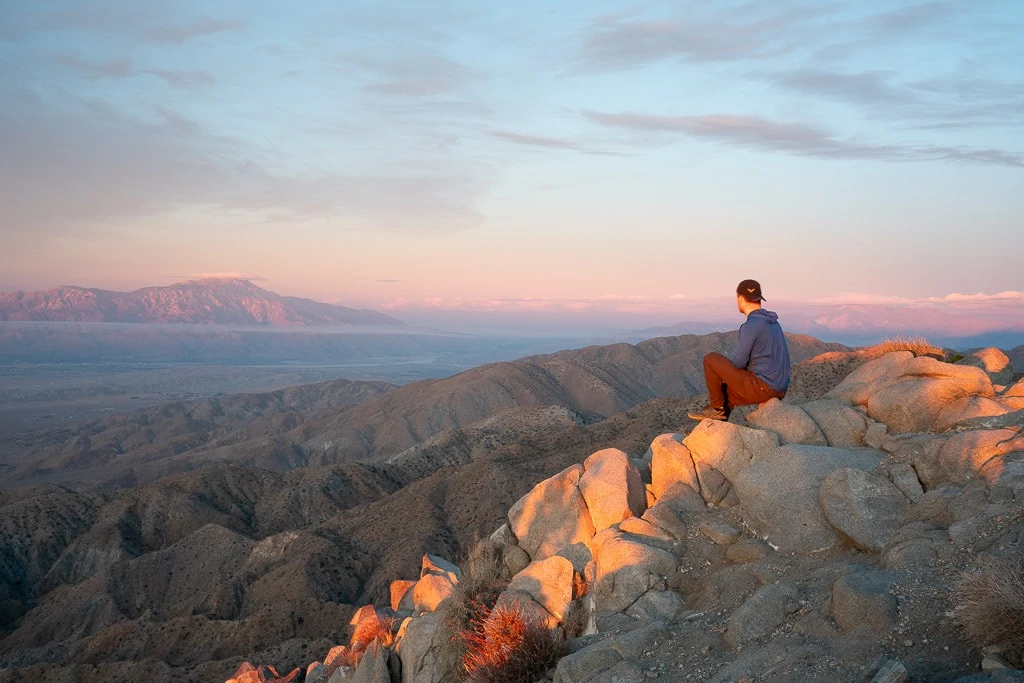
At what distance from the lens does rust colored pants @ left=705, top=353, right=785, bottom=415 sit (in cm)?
1105

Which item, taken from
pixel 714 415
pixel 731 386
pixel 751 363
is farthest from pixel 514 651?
pixel 751 363

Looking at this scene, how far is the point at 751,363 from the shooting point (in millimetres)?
11117

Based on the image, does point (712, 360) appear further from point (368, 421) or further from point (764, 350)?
point (368, 421)

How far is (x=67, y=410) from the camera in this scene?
445ft

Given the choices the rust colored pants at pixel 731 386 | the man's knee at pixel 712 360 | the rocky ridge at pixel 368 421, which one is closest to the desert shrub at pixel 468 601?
the rust colored pants at pixel 731 386

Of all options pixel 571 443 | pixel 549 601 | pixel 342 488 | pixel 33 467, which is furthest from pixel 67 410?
pixel 549 601

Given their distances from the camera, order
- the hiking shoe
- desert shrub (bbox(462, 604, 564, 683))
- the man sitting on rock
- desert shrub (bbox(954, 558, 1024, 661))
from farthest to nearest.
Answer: the hiking shoe < the man sitting on rock < desert shrub (bbox(462, 604, 564, 683)) < desert shrub (bbox(954, 558, 1024, 661))

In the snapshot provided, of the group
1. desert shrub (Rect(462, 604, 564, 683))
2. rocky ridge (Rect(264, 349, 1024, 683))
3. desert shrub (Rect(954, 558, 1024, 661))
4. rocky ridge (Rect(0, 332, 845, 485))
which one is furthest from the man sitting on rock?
rocky ridge (Rect(0, 332, 845, 485))

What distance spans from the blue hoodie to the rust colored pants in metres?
0.10

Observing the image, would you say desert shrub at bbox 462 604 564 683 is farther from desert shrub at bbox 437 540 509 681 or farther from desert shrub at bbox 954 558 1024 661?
desert shrub at bbox 954 558 1024 661

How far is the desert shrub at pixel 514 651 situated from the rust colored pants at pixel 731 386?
4.20 m

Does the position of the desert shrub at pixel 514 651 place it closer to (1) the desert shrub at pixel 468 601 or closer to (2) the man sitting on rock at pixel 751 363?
(1) the desert shrub at pixel 468 601

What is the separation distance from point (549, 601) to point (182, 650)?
1592 centimetres

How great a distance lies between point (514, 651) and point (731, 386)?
4857mm
